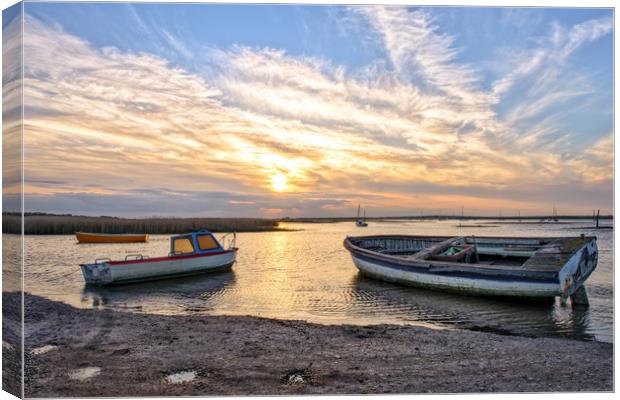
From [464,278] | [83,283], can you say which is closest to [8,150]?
[464,278]

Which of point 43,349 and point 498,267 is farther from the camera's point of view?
point 498,267

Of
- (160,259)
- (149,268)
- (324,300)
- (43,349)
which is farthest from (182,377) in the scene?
(160,259)

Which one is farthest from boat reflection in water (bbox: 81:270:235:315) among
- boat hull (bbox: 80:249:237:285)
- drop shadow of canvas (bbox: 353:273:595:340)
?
drop shadow of canvas (bbox: 353:273:595:340)

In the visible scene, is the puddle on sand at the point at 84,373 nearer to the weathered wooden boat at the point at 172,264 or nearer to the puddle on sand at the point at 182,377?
the puddle on sand at the point at 182,377

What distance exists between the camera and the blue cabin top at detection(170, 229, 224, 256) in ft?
56.0

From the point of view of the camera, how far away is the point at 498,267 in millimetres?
11305

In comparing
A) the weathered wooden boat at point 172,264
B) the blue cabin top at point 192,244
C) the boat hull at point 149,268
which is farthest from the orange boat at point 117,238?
the boat hull at point 149,268

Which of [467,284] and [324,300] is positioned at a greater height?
[467,284]

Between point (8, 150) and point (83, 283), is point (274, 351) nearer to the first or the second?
point (8, 150)

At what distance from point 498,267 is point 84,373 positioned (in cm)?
935

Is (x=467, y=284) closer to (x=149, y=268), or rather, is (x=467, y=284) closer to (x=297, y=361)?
(x=297, y=361)

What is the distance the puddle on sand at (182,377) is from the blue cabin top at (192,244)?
11.4m

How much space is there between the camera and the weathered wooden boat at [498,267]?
10.5 meters

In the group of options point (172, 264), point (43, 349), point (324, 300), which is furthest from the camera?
point (172, 264)
